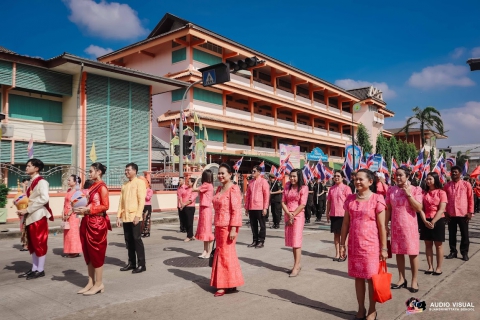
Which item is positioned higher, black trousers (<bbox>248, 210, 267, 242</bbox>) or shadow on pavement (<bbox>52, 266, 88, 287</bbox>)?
black trousers (<bbox>248, 210, 267, 242</bbox>)

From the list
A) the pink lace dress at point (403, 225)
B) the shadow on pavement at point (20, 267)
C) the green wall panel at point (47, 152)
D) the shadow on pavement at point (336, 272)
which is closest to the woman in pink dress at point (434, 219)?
the pink lace dress at point (403, 225)

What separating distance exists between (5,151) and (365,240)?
16616 mm

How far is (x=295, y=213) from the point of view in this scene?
6.85 metres

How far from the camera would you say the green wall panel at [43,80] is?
17359 mm

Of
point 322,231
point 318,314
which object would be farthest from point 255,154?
point 318,314

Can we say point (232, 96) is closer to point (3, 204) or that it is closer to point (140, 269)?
point (3, 204)

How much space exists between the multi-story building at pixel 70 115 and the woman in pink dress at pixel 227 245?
1277cm

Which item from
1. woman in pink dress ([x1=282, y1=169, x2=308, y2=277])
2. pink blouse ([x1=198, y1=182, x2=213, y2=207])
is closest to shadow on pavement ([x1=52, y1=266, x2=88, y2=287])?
pink blouse ([x1=198, y1=182, x2=213, y2=207])

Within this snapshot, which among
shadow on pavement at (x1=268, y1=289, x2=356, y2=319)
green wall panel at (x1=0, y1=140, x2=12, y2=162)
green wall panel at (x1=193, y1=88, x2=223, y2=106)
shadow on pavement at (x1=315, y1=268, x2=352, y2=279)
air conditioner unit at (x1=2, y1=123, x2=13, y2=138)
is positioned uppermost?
green wall panel at (x1=193, y1=88, x2=223, y2=106)

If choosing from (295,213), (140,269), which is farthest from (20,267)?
(295,213)

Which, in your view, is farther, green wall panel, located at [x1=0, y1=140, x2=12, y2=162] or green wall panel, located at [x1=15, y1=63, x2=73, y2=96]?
green wall panel, located at [x1=15, y1=63, x2=73, y2=96]

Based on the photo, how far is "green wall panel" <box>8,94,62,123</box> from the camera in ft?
58.7

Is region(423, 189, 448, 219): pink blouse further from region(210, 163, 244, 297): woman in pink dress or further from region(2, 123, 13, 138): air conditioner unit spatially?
region(2, 123, 13, 138): air conditioner unit

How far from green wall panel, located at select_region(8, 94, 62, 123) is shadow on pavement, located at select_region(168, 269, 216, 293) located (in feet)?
47.4
